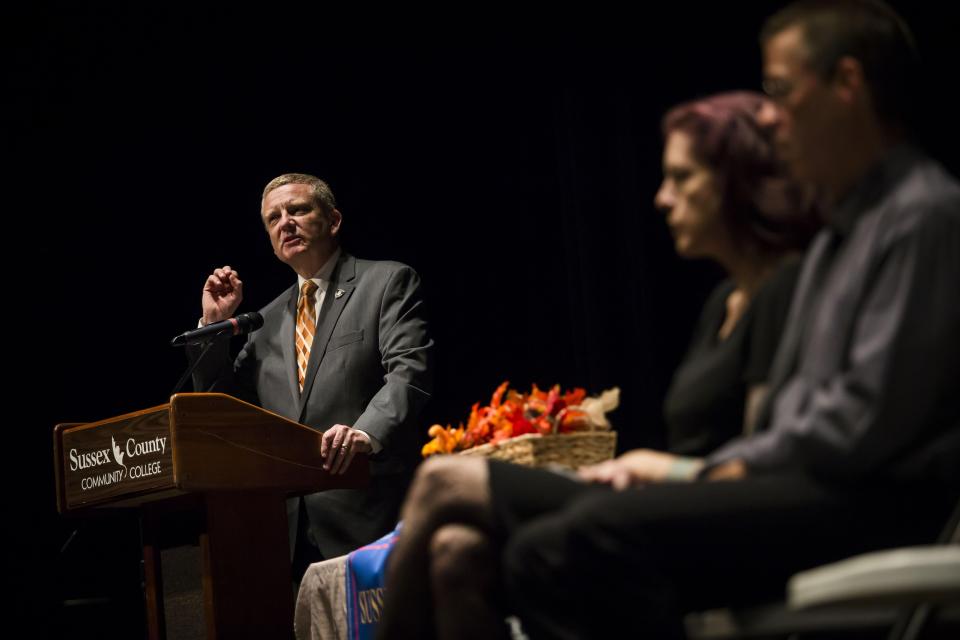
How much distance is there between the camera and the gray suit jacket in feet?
11.0

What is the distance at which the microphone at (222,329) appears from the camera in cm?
330

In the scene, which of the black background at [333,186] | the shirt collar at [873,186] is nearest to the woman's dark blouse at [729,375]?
the shirt collar at [873,186]

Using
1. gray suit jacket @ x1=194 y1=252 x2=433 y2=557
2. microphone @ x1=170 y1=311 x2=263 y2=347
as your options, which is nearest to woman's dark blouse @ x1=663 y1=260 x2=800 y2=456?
gray suit jacket @ x1=194 y1=252 x2=433 y2=557

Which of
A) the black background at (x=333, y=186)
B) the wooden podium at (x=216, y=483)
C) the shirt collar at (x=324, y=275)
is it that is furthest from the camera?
the black background at (x=333, y=186)

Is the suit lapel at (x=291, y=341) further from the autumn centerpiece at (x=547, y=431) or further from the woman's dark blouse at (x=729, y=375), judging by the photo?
the woman's dark blouse at (x=729, y=375)

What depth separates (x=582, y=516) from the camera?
1428 mm

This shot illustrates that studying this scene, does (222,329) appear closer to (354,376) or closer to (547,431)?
(354,376)

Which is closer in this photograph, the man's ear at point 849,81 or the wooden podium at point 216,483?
the man's ear at point 849,81

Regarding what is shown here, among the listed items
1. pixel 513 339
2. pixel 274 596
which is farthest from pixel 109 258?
pixel 274 596

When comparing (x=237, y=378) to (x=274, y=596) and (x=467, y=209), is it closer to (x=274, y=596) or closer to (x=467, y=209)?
(x=274, y=596)

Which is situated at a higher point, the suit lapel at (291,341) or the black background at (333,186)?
the black background at (333,186)

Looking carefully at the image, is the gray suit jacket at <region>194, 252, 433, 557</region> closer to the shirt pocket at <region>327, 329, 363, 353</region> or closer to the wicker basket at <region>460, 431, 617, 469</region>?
the shirt pocket at <region>327, 329, 363, 353</region>

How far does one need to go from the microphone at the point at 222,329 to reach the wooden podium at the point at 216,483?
39 centimetres

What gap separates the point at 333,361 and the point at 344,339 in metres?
0.08
